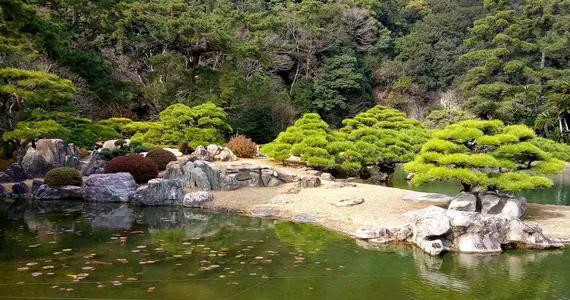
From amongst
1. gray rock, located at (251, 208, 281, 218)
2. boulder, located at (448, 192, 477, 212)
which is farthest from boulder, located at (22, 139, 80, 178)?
boulder, located at (448, 192, 477, 212)

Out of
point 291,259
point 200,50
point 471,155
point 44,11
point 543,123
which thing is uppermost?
point 44,11

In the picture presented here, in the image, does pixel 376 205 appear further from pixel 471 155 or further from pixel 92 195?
pixel 92 195

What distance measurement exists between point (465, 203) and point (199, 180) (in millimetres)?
6491

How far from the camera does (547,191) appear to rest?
528 inches

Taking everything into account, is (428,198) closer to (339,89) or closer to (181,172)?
(181,172)

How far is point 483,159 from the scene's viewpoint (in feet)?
27.3

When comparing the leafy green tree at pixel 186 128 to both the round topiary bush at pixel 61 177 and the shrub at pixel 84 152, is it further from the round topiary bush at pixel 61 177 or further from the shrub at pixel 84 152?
the round topiary bush at pixel 61 177

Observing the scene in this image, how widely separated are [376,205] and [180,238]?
419 centimetres

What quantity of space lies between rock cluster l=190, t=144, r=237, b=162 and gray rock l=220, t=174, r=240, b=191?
3.71 metres

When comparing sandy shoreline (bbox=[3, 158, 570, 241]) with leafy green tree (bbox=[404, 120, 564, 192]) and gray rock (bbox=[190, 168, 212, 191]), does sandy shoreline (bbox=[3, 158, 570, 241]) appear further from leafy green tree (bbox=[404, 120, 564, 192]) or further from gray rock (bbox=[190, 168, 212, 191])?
leafy green tree (bbox=[404, 120, 564, 192])

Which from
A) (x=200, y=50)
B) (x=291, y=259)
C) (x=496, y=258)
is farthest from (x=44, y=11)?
(x=496, y=258)

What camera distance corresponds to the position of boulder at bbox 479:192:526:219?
8.38 m

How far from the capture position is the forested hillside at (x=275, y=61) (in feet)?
47.9

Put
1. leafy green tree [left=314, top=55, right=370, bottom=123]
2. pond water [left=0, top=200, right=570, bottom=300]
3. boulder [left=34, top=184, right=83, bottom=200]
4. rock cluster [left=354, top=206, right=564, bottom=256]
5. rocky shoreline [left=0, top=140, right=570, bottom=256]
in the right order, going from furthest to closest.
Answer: leafy green tree [left=314, top=55, right=370, bottom=123] → boulder [left=34, top=184, right=83, bottom=200] → rocky shoreline [left=0, top=140, right=570, bottom=256] → rock cluster [left=354, top=206, right=564, bottom=256] → pond water [left=0, top=200, right=570, bottom=300]
